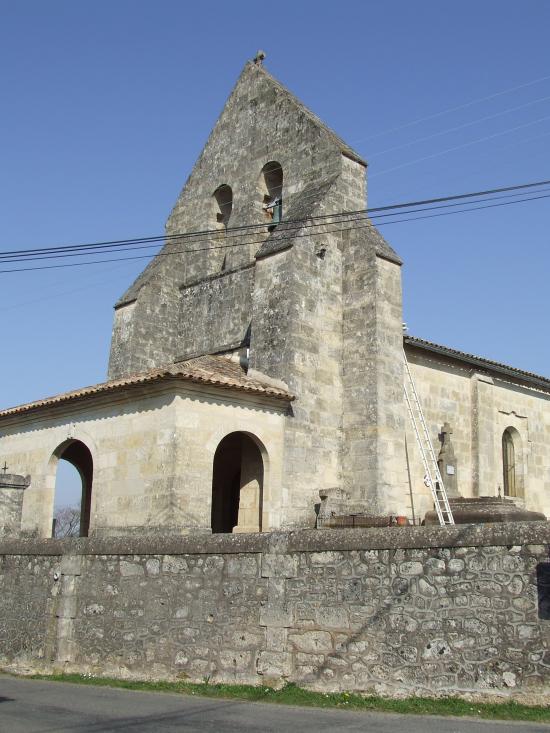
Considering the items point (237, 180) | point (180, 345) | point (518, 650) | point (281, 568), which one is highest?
point (237, 180)

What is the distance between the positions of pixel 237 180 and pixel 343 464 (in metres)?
8.81

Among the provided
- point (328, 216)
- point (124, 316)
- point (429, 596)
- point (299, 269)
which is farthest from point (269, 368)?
point (429, 596)

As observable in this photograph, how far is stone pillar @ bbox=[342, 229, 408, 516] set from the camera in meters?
17.6

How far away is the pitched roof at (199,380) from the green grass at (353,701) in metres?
6.39

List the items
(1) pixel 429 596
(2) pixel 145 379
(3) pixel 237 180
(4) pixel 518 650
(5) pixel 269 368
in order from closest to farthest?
(4) pixel 518 650, (1) pixel 429 596, (2) pixel 145 379, (5) pixel 269 368, (3) pixel 237 180

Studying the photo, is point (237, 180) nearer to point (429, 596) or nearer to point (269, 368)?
point (269, 368)

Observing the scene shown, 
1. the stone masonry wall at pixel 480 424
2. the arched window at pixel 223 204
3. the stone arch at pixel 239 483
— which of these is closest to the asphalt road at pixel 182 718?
the stone arch at pixel 239 483

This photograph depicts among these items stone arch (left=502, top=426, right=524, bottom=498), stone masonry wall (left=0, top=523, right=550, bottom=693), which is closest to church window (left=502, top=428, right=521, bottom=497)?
stone arch (left=502, top=426, right=524, bottom=498)

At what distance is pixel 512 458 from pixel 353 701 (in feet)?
52.7

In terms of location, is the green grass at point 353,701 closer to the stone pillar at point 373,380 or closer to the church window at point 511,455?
the stone pillar at point 373,380

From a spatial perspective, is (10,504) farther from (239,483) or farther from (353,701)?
(353,701)

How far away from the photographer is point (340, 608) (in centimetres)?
902

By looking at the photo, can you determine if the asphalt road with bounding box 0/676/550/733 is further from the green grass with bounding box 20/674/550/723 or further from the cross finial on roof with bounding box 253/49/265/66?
the cross finial on roof with bounding box 253/49/265/66

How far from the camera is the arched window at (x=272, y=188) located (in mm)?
21672
